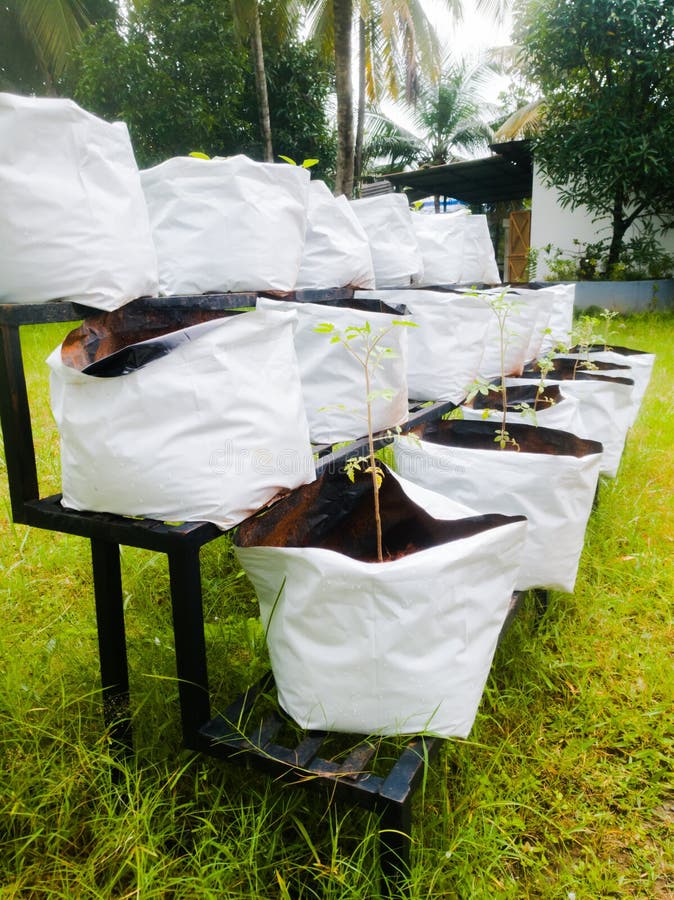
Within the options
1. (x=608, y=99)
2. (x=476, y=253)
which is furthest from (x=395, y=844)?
(x=608, y=99)

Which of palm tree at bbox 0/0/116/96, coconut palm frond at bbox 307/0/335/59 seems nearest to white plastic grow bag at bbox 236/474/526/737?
coconut palm frond at bbox 307/0/335/59

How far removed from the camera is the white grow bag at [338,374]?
1411 millimetres

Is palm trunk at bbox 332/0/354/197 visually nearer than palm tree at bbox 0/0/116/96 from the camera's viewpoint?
Yes

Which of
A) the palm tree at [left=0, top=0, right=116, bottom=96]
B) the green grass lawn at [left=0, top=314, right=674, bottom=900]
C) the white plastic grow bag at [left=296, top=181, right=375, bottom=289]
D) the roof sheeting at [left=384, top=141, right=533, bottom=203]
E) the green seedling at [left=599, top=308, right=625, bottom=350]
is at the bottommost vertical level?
the green grass lawn at [left=0, top=314, right=674, bottom=900]

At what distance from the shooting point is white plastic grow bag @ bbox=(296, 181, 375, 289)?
1.64 m

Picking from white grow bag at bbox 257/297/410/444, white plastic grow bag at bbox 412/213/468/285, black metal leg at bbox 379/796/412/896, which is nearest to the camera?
black metal leg at bbox 379/796/412/896

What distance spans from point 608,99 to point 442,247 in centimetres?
574

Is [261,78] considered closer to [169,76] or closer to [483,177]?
[169,76]

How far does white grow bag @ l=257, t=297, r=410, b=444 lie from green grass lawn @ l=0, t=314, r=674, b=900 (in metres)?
0.50

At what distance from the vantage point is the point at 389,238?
2057 millimetres

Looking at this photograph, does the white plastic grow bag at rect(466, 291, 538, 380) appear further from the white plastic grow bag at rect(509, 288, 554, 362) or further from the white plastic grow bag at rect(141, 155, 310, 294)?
the white plastic grow bag at rect(141, 155, 310, 294)

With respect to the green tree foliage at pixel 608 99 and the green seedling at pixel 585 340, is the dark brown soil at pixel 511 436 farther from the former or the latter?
the green tree foliage at pixel 608 99

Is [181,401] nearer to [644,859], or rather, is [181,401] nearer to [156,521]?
[156,521]

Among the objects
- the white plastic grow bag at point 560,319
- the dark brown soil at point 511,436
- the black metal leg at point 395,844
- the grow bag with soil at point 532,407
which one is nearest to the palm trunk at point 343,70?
the white plastic grow bag at point 560,319
